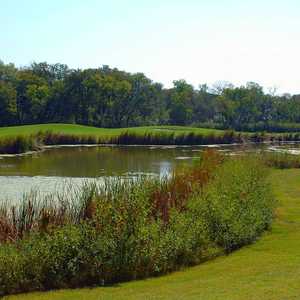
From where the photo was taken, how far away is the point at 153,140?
203 ft

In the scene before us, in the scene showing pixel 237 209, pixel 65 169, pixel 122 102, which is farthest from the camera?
pixel 122 102

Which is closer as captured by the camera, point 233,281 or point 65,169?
point 233,281

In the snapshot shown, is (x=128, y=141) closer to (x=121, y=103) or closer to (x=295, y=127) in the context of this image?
(x=121, y=103)

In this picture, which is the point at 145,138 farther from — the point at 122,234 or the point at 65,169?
the point at 122,234

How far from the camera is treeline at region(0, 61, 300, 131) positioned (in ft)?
274

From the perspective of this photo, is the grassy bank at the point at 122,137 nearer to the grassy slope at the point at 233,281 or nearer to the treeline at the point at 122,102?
the treeline at the point at 122,102

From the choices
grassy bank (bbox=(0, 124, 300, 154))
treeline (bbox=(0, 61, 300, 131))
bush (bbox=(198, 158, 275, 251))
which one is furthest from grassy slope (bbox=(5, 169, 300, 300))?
treeline (bbox=(0, 61, 300, 131))

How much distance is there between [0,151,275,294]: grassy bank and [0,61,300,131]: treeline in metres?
68.4

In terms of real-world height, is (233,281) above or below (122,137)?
below

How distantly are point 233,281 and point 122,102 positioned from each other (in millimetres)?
80830

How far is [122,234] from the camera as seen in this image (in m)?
11.4

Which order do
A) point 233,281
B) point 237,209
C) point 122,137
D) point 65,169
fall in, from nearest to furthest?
point 233,281
point 237,209
point 65,169
point 122,137

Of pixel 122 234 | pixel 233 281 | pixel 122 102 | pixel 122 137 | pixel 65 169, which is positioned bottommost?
pixel 65 169

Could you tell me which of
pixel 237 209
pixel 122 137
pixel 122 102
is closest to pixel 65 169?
pixel 237 209
